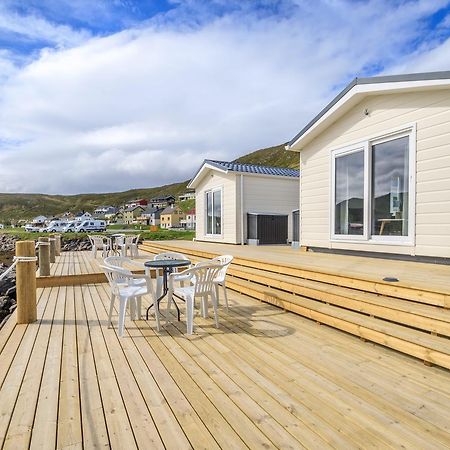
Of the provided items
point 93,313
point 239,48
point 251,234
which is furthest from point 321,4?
point 93,313

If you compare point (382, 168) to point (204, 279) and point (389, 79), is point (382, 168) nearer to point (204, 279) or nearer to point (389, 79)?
point (389, 79)

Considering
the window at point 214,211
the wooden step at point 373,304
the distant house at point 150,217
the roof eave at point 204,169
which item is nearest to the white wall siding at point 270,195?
the roof eave at point 204,169

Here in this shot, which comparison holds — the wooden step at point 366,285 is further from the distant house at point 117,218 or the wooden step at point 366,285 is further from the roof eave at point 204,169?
the distant house at point 117,218

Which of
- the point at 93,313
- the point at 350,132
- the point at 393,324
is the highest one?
the point at 350,132

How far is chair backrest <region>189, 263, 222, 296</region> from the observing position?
3462 mm

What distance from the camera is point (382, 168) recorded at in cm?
538

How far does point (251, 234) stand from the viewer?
9969 mm

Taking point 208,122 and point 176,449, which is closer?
point 176,449

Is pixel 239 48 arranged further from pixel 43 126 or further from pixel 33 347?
pixel 43 126

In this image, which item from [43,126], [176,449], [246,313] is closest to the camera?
[176,449]

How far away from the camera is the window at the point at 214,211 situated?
1102cm

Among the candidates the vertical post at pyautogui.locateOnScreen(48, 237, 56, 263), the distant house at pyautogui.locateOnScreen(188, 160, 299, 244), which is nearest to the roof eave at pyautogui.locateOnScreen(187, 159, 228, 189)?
the distant house at pyautogui.locateOnScreen(188, 160, 299, 244)

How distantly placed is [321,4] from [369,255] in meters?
6.85

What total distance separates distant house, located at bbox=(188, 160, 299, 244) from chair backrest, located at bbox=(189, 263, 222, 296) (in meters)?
6.28
